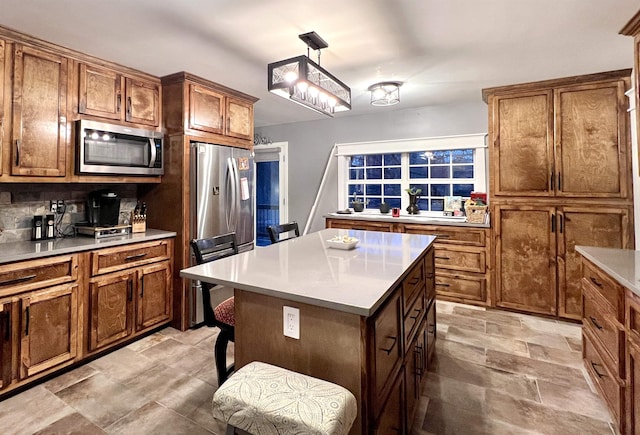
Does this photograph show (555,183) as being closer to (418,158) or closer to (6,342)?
(418,158)

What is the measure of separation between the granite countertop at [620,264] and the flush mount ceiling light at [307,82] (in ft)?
6.34

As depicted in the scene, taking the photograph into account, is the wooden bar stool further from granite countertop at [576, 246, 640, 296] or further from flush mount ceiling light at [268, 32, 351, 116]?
flush mount ceiling light at [268, 32, 351, 116]

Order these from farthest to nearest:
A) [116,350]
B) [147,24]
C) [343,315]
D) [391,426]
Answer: [116,350]
[147,24]
[391,426]
[343,315]

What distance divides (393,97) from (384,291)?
2769 millimetres

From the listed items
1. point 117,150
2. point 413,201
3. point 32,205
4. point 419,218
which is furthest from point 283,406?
point 413,201

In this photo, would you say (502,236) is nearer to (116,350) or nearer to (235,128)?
(235,128)

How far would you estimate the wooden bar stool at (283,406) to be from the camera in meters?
0.99

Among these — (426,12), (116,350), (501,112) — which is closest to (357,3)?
(426,12)

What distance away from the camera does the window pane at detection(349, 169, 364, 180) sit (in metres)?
4.98

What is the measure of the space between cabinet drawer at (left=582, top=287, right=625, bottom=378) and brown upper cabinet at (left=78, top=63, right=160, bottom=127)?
12.2ft

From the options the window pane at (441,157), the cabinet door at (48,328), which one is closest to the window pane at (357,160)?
the window pane at (441,157)

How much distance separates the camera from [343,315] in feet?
→ 4.03

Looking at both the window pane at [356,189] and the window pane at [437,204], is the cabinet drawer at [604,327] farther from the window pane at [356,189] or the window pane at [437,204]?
the window pane at [356,189]

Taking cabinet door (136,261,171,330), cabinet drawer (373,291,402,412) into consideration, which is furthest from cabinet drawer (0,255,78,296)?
cabinet drawer (373,291,402,412)
